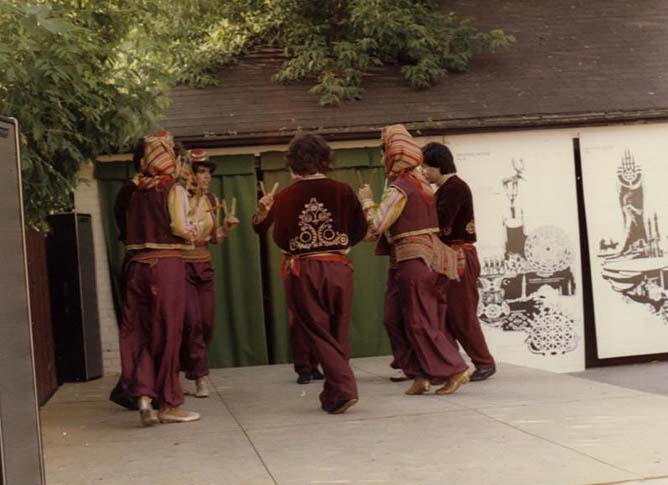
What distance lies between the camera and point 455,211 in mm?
9398

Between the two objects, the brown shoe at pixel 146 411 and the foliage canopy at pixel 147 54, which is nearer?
the foliage canopy at pixel 147 54

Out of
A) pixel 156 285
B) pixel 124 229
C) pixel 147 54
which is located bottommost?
pixel 156 285

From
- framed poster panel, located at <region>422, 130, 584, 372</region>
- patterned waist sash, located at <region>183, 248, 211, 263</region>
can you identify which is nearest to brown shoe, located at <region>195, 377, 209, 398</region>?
patterned waist sash, located at <region>183, 248, 211, 263</region>

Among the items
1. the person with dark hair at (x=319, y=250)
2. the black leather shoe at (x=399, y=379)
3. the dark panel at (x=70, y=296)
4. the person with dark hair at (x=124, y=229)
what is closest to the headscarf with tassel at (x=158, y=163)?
the person with dark hair at (x=124, y=229)

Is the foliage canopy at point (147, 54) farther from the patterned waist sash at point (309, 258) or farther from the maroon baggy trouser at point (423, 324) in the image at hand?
the maroon baggy trouser at point (423, 324)

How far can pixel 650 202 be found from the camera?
42.6 ft

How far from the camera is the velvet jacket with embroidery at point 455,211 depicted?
30.7ft

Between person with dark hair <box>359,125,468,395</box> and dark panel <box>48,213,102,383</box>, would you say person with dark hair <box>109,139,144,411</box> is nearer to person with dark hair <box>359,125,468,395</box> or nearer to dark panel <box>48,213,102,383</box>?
person with dark hair <box>359,125,468,395</box>

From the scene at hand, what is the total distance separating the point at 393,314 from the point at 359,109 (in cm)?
399

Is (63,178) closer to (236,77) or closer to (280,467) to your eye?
(280,467)

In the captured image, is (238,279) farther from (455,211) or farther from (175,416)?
(175,416)

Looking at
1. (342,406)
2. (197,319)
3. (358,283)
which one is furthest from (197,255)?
(358,283)

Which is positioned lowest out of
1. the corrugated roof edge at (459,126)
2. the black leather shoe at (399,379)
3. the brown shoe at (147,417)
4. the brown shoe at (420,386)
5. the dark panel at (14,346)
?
the black leather shoe at (399,379)

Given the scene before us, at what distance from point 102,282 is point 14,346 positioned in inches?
312
